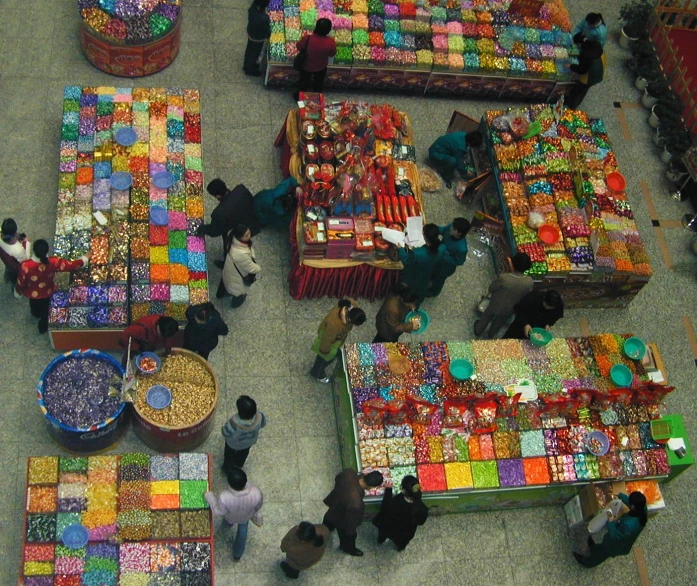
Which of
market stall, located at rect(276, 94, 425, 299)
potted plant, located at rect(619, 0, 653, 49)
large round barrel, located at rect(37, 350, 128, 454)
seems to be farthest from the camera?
potted plant, located at rect(619, 0, 653, 49)

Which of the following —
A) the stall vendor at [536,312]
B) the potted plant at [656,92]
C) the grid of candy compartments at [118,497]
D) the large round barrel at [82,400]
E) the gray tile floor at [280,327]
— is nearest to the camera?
the grid of candy compartments at [118,497]

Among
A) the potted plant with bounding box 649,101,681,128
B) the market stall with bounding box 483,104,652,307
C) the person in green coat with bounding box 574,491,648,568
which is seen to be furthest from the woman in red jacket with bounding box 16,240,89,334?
the potted plant with bounding box 649,101,681,128

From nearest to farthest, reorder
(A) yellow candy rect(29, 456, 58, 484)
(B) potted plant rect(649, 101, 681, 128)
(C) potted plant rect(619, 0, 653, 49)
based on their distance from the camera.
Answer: (A) yellow candy rect(29, 456, 58, 484) → (B) potted plant rect(649, 101, 681, 128) → (C) potted plant rect(619, 0, 653, 49)

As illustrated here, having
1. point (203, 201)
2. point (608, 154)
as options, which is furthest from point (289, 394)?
point (608, 154)

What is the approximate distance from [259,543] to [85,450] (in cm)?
221

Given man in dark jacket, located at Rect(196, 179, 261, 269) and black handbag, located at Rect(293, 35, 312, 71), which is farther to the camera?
black handbag, located at Rect(293, 35, 312, 71)

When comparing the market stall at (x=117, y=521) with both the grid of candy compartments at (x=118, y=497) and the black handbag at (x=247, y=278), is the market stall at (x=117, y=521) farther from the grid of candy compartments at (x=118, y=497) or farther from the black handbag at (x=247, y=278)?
the black handbag at (x=247, y=278)

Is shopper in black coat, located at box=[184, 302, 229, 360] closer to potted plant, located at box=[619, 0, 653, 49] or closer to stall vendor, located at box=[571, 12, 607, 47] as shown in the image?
stall vendor, located at box=[571, 12, 607, 47]

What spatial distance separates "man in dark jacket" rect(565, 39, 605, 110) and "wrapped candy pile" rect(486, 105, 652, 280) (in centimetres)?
90

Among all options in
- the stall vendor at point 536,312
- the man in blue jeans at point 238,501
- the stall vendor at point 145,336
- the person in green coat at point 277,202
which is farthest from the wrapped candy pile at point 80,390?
the stall vendor at point 536,312

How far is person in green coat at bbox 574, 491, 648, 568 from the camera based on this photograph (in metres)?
9.51

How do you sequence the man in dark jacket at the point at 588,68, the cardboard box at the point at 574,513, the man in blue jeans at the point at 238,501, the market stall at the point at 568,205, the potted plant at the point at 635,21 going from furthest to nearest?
the potted plant at the point at 635,21 < the man in dark jacket at the point at 588,68 < the market stall at the point at 568,205 < the cardboard box at the point at 574,513 < the man in blue jeans at the point at 238,501

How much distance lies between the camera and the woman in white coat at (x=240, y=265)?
10.4 meters

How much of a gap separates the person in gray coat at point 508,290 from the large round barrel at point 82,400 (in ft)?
15.4
